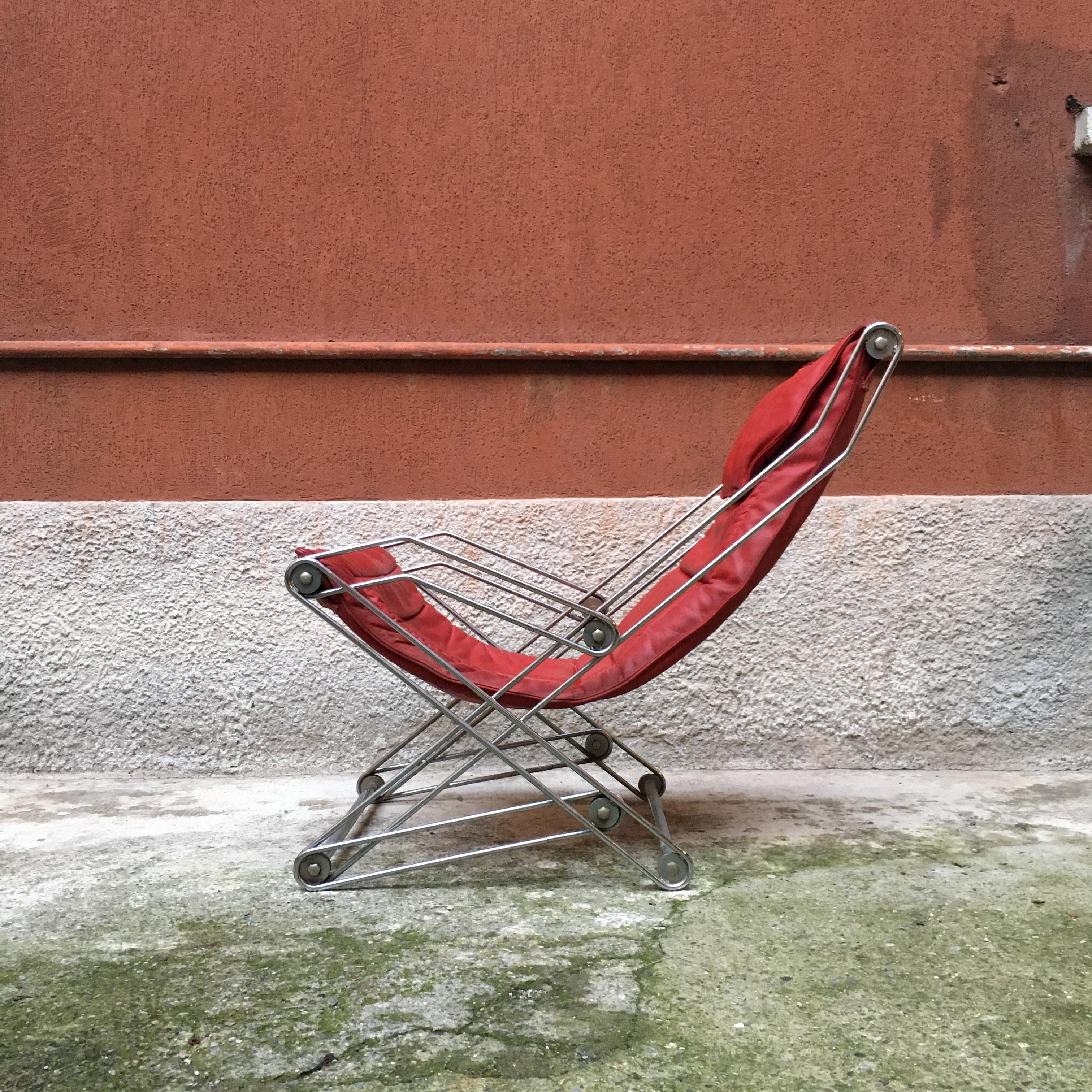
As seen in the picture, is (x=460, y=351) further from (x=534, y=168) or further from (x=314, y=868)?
(x=314, y=868)

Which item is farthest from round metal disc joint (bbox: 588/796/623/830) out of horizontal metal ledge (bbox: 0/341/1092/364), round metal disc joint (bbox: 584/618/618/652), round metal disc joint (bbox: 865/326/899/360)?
horizontal metal ledge (bbox: 0/341/1092/364)

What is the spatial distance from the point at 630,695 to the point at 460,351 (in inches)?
49.7

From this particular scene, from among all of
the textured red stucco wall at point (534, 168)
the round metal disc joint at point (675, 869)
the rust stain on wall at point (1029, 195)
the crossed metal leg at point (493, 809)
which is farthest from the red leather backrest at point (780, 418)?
the rust stain on wall at point (1029, 195)

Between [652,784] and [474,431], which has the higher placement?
[474,431]

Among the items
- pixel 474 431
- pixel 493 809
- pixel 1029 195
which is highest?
pixel 1029 195

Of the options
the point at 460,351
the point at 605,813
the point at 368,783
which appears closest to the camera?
the point at 605,813

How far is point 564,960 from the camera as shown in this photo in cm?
208

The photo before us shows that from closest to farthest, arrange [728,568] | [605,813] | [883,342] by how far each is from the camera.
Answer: [883,342] → [728,568] → [605,813]

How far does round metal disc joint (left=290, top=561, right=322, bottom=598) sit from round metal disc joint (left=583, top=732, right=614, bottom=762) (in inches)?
44.9

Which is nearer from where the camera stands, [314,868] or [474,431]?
[314,868]

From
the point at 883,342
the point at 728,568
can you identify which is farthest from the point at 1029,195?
the point at 728,568

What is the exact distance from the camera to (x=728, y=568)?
240 cm

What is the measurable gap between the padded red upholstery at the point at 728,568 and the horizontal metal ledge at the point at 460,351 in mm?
1041

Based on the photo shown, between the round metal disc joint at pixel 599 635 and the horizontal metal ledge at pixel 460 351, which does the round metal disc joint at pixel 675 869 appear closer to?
the round metal disc joint at pixel 599 635
